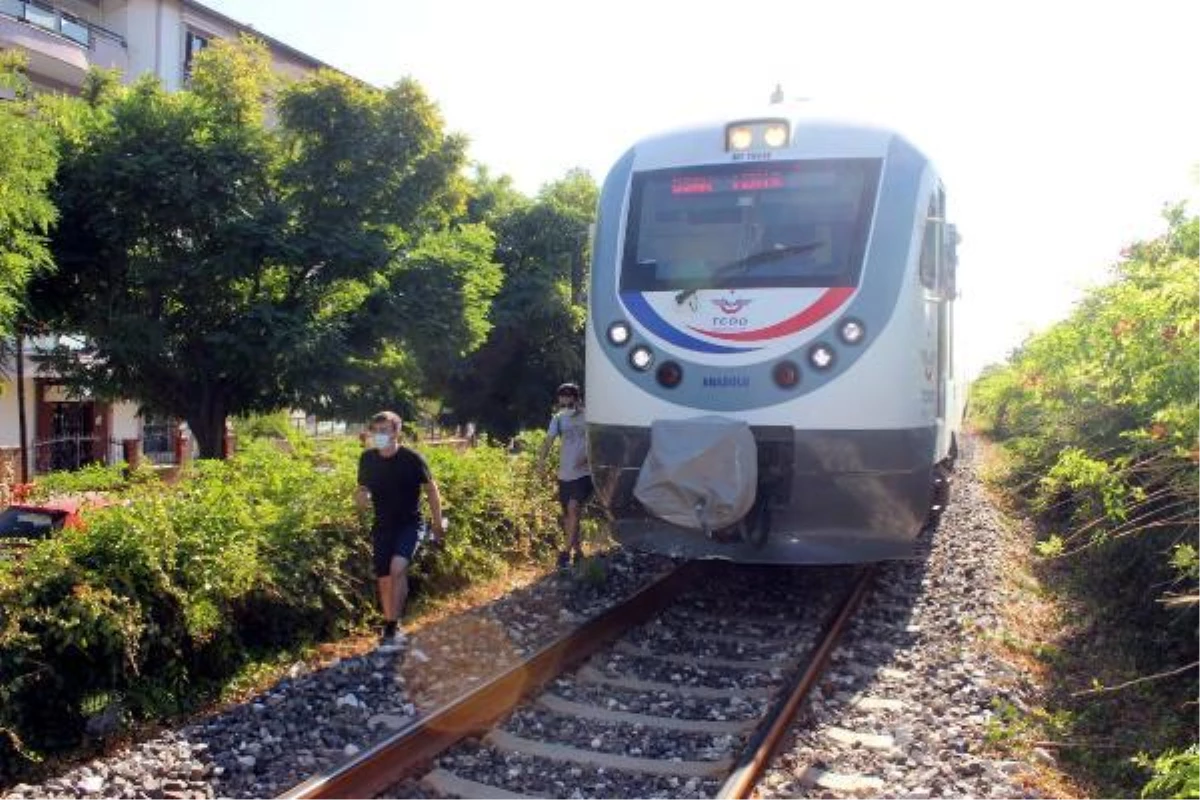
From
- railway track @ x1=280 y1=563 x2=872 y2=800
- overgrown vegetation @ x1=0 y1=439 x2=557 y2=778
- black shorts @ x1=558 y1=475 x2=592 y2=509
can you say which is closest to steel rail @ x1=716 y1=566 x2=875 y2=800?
railway track @ x1=280 y1=563 x2=872 y2=800

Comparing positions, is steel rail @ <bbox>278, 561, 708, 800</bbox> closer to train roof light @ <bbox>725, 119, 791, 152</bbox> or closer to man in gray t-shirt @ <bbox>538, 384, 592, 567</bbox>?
man in gray t-shirt @ <bbox>538, 384, 592, 567</bbox>

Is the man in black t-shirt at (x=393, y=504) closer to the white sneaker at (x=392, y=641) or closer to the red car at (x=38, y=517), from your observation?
the white sneaker at (x=392, y=641)

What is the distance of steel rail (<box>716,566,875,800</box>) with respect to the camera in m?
4.51

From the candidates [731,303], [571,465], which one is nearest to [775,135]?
[731,303]

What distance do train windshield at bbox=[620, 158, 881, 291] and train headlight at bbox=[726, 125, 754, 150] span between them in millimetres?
157

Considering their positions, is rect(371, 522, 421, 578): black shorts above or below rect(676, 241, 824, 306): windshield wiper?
below

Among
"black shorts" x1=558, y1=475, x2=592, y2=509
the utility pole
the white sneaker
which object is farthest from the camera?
the utility pole

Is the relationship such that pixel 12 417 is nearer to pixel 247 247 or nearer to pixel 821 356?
pixel 247 247

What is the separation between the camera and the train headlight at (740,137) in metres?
7.47

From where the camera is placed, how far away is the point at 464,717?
17.5 feet

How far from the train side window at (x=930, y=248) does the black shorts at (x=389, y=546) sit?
3.84 m

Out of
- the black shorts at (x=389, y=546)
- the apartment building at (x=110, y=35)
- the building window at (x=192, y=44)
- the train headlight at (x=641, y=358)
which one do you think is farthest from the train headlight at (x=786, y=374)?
the building window at (x=192, y=44)

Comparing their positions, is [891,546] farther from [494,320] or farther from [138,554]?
[494,320]

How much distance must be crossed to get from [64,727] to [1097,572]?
7.65 metres
